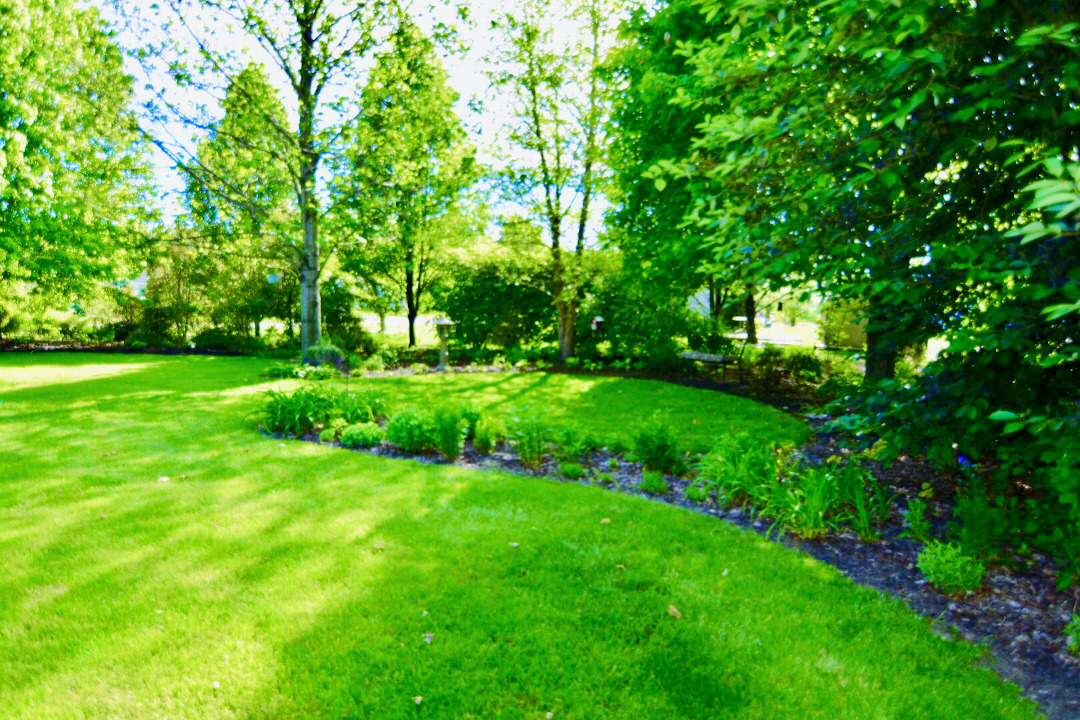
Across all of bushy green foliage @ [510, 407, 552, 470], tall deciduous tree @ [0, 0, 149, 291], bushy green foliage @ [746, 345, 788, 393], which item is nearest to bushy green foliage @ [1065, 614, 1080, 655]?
bushy green foliage @ [510, 407, 552, 470]

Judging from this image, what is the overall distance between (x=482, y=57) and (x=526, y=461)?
13.0 meters

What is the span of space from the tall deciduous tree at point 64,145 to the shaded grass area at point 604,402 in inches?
312

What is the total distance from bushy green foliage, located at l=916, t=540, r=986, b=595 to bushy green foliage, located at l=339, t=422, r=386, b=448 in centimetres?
576

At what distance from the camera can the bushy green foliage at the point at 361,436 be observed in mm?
7004

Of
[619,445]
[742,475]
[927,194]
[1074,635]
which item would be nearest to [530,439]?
[619,445]

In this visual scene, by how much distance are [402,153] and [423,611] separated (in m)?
11.3

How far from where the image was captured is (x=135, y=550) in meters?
4.08

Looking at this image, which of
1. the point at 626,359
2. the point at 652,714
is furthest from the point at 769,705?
the point at 626,359

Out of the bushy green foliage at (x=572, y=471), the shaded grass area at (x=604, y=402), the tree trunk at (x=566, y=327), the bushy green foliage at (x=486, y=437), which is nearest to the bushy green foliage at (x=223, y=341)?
the shaded grass area at (x=604, y=402)

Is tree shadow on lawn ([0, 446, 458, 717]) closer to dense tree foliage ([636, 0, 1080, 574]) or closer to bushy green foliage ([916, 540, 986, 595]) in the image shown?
dense tree foliage ([636, 0, 1080, 574])

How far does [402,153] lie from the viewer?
12516 millimetres

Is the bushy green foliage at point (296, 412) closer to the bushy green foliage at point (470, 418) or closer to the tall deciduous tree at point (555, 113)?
the bushy green foliage at point (470, 418)

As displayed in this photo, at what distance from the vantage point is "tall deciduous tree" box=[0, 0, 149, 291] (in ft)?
39.2

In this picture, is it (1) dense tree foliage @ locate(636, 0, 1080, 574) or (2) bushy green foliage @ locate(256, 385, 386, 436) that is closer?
(1) dense tree foliage @ locate(636, 0, 1080, 574)
